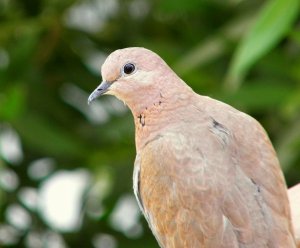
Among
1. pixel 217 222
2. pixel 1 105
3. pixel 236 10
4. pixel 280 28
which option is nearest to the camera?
pixel 217 222

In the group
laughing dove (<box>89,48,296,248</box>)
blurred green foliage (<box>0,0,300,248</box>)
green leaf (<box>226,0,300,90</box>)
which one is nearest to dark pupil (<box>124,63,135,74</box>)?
laughing dove (<box>89,48,296,248</box>)

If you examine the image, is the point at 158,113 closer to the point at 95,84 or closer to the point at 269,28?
the point at 269,28

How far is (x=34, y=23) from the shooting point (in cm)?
388

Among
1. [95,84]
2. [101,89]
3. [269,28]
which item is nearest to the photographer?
[101,89]

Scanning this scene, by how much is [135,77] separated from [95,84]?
139 cm

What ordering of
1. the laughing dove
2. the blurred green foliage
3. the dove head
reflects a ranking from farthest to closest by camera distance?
the blurred green foliage
the dove head
the laughing dove

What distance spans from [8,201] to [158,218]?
1.53 meters

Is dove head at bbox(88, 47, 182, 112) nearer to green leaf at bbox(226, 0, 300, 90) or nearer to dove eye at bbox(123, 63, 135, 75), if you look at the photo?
dove eye at bbox(123, 63, 135, 75)

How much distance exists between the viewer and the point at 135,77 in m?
2.67

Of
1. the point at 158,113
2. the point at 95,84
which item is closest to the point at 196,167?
the point at 158,113

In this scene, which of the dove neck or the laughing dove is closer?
the laughing dove

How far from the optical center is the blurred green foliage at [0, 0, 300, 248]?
3.59 meters

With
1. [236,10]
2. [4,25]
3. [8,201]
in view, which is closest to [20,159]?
[8,201]

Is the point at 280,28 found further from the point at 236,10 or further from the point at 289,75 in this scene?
the point at 236,10
